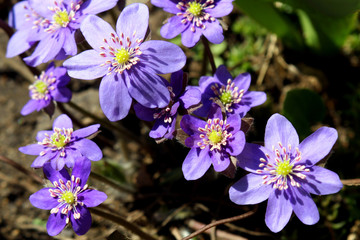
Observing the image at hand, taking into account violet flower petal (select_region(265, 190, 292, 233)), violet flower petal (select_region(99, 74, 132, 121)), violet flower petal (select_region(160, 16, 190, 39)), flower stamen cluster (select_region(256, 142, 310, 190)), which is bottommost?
violet flower petal (select_region(265, 190, 292, 233))

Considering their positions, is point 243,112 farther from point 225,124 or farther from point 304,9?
point 304,9

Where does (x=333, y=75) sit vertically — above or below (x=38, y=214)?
above

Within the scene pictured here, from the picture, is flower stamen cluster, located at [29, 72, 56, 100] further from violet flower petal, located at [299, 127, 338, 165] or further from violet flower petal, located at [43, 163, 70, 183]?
violet flower petal, located at [299, 127, 338, 165]

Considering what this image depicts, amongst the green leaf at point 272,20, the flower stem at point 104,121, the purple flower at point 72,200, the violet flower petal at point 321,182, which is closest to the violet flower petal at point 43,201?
the purple flower at point 72,200

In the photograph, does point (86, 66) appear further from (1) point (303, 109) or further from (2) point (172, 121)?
(1) point (303, 109)

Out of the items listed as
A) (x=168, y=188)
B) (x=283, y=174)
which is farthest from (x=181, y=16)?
(x=168, y=188)

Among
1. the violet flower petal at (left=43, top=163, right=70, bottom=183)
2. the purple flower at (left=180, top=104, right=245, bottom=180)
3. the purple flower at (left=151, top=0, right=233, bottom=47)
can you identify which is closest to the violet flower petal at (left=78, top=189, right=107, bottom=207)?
the violet flower petal at (left=43, top=163, right=70, bottom=183)

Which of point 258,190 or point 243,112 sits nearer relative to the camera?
point 258,190
